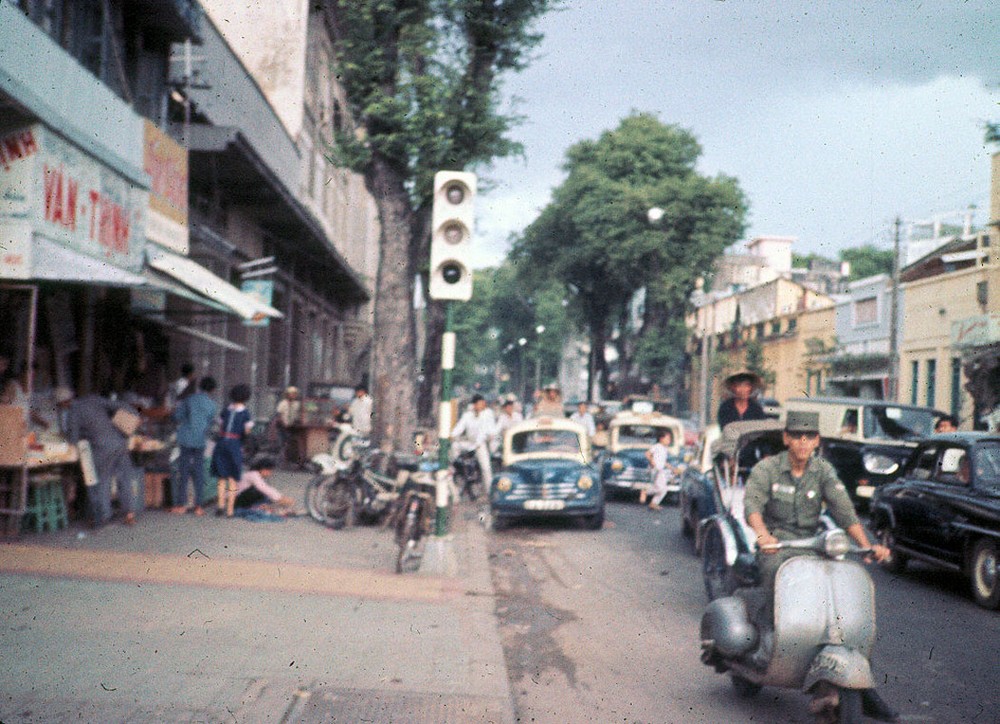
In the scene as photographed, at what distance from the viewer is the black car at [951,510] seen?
372 inches

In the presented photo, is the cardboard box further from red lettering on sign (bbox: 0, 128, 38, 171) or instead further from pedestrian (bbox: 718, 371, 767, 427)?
pedestrian (bbox: 718, 371, 767, 427)

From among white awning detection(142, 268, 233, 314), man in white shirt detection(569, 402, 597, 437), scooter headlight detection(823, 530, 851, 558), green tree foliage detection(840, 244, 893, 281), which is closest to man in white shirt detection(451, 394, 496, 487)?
man in white shirt detection(569, 402, 597, 437)

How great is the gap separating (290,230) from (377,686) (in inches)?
814

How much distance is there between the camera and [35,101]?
11.1 meters

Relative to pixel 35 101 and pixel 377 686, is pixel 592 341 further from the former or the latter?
pixel 377 686

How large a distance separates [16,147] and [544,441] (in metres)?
8.14

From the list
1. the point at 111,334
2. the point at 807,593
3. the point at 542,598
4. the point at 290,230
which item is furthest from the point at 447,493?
the point at 290,230

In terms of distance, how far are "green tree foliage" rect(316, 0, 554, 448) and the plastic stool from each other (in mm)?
5005

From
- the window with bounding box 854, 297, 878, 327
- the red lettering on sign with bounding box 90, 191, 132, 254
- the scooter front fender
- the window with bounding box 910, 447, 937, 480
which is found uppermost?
the window with bounding box 854, 297, 878, 327

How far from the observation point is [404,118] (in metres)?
15.9

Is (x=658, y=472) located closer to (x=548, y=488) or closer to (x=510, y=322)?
(x=548, y=488)

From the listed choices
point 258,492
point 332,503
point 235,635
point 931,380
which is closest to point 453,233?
point 235,635

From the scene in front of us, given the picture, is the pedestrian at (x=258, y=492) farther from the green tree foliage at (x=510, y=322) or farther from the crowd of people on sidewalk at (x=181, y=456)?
the green tree foliage at (x=510, y=322)

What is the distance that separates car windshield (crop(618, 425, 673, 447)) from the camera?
1975 centimetres
